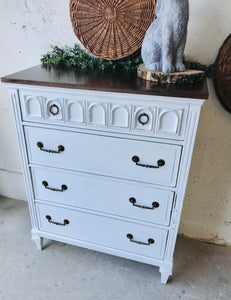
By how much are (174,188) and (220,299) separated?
0.74 metres

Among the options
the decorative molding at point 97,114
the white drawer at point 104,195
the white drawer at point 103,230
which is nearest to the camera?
the decorative molding at point 97,114

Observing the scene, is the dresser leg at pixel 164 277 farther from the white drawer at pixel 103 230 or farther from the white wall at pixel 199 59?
the white wall at pixel 199 59

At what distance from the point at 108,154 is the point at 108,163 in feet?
0.16

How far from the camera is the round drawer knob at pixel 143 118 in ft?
3.51

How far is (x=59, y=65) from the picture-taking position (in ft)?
4.84

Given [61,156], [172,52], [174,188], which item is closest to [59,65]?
[61,156]

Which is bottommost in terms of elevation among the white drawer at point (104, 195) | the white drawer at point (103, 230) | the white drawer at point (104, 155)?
the white drawer at point (103, 230)

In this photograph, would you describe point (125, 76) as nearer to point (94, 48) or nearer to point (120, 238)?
point (94, 48)

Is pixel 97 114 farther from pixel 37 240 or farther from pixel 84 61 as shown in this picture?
pixel 37 240

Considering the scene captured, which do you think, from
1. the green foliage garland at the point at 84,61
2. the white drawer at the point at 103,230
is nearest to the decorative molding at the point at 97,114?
the green foliage garland at the point at 84,61

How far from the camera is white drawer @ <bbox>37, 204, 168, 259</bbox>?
1.34 m

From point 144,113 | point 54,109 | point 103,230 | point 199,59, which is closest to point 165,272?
point 103,230

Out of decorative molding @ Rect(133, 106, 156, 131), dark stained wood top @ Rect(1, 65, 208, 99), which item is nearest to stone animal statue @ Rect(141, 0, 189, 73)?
dark stained wood top @ Rect(1, 65, 208, 99)

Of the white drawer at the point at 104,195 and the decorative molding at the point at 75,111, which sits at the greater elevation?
the decorative molding at the point at 75,111
